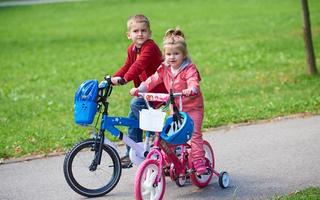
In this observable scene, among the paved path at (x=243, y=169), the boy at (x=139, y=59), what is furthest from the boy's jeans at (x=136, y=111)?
the paved path at (x=243, y=169)

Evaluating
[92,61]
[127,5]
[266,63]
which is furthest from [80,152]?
[127,5]

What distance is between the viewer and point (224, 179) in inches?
283

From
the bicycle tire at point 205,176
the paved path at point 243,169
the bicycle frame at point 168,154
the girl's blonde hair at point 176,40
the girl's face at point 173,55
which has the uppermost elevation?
the girl's blonde hair at point 176,40

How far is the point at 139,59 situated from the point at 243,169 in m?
1.69

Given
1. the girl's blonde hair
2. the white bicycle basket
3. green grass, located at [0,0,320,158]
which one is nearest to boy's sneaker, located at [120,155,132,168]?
the white bicycle basket

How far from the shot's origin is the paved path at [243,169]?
713 centimetres

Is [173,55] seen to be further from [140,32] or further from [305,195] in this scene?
[305,195]

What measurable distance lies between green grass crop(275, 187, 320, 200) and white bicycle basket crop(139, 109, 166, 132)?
3.94 feet

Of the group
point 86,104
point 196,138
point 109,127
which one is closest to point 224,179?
point 196,138

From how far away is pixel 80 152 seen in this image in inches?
266

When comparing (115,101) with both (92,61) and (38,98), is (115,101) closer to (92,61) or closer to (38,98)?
(38,98)

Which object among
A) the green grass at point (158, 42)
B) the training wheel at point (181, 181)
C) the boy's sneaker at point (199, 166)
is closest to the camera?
the boy's sneaker at point (199, 166)

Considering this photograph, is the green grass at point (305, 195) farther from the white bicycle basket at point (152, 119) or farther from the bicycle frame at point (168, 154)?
the white bicycle basket at point (152, 119)

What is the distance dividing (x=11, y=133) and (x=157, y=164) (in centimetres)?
413
